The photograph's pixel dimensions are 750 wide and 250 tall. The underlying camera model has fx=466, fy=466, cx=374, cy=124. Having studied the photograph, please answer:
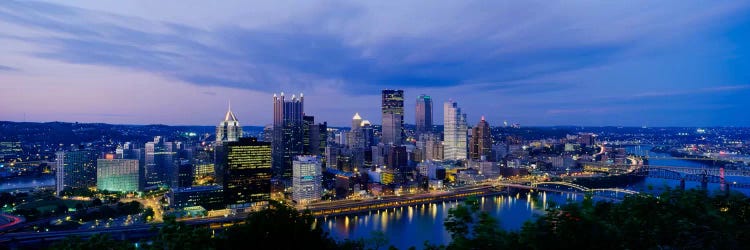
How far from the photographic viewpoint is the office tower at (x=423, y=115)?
56281mm

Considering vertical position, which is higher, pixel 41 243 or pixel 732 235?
pixel 732 235

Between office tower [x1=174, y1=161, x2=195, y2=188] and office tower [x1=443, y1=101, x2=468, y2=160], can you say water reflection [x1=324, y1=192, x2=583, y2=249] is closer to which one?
office tower [x1=174, y1=161, x2=195, y2=188]

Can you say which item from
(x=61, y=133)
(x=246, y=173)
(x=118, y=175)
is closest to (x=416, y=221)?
(x=246, y=173)

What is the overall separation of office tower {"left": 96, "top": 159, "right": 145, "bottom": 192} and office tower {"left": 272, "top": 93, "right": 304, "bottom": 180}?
8690 millimetres

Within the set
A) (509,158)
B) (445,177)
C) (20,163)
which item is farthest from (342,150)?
(20,163)

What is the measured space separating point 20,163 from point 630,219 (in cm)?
3767

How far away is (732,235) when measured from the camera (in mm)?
3074

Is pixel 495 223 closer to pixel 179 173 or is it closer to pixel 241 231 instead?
pixel 241 231

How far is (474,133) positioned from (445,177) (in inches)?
475

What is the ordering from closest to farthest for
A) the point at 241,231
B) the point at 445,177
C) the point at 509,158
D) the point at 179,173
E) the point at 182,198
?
the point at 241,231 < the point at 182,198 < the point at 179,173 < the point at 445,177 < the point at 509,158

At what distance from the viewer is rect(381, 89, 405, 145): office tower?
4816cm

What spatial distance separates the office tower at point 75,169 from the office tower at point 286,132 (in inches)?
406

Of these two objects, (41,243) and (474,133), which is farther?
(474,133)

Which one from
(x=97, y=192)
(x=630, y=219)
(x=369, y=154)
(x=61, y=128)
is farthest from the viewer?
(x=61, y=128)
